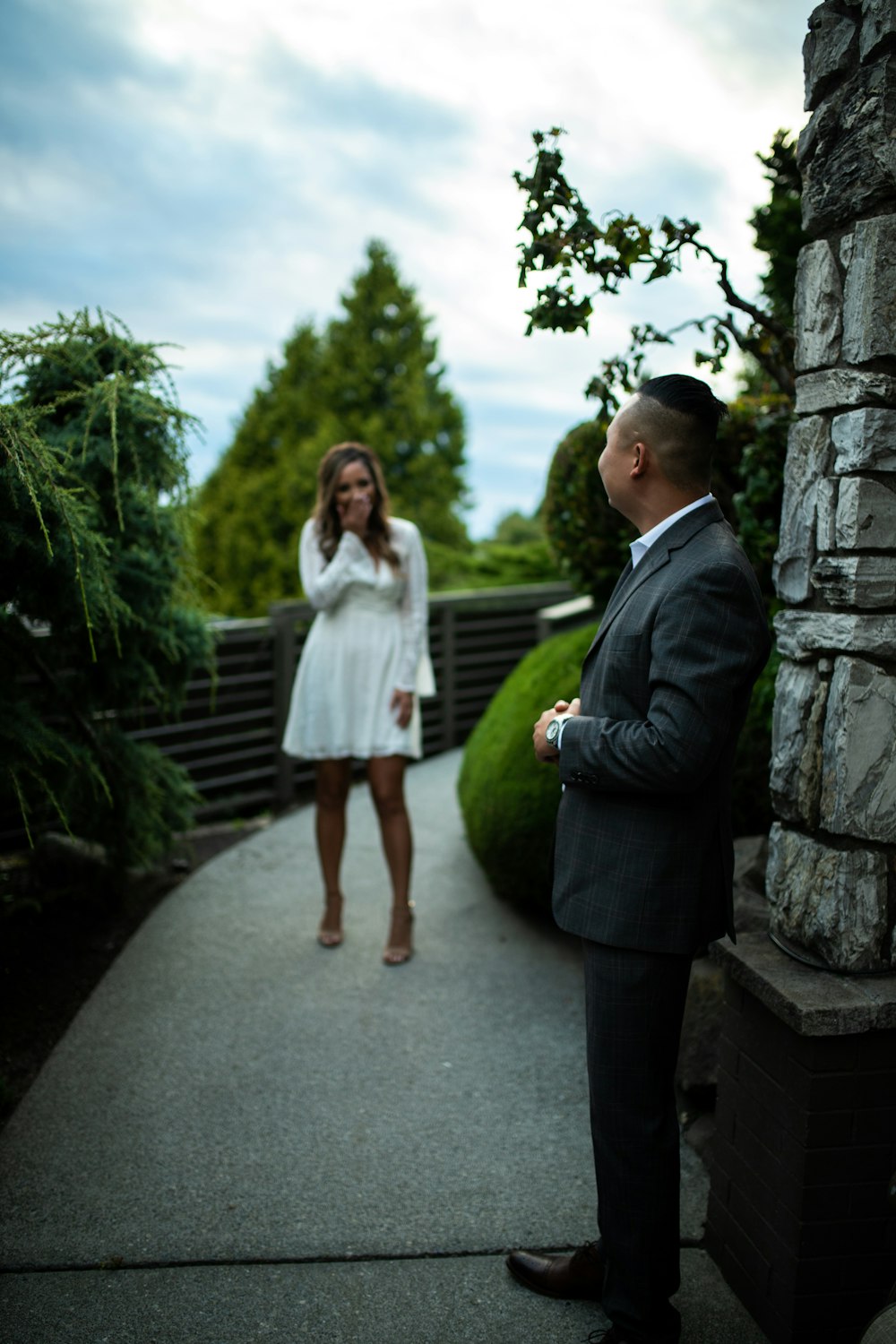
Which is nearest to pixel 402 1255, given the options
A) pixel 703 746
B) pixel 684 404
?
pixel 703 746

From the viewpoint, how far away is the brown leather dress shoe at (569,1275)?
2.37 metres

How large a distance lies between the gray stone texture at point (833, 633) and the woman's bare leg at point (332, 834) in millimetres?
2496

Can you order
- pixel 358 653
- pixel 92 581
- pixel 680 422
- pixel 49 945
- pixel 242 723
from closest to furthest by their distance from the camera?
pixel 680 422
pixel 92 581
pixel 49 945
pixel 358 653
pixel 242 723

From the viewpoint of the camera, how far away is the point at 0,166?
4246 mm

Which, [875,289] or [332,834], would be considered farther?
[332,834]

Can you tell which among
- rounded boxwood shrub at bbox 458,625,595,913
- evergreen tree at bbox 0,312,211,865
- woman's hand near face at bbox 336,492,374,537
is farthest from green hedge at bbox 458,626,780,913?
evergreen tree at bbox 0,312,211,865

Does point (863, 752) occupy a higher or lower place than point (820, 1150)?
higher

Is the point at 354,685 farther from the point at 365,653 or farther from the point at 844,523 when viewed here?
the point at 844,523

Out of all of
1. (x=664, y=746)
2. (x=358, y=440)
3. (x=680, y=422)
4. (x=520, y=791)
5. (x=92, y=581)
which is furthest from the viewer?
(x=358, y=440)

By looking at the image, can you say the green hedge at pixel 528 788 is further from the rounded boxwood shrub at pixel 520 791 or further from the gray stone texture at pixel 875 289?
the gray stone texture at pixel 875 289

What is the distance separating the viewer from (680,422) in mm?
1990

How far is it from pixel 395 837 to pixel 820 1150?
100 inches

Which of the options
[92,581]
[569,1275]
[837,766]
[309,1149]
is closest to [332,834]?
[309,1149]

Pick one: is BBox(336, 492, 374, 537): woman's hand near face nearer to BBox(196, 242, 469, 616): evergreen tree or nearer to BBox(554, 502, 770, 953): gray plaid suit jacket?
BBox(554, 502, 770, 953): gray plaid suit jacket
